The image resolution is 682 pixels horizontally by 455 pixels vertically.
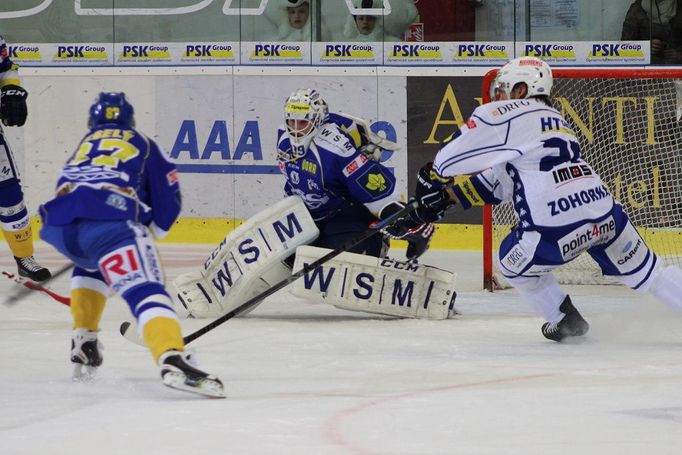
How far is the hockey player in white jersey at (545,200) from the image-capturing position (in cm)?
477

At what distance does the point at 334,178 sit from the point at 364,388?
182 cm

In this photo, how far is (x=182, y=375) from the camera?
3.60 metres

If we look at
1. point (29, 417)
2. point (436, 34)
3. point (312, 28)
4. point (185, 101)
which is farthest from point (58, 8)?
point (29, 417)

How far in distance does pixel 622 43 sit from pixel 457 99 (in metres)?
1.05

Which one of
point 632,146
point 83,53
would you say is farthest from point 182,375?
Answer: point 83,53

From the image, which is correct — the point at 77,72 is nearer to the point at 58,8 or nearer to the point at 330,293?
the point at 58,8

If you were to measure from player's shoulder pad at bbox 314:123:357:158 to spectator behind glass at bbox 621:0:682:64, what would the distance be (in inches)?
123

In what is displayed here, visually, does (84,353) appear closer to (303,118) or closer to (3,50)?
(303,118)

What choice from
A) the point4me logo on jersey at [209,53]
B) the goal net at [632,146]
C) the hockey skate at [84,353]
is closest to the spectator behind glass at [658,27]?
the goal net at [632,146]

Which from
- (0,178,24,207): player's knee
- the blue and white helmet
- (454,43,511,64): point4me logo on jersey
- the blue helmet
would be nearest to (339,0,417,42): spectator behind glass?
(454,43,511,64): point4me logo on jersey

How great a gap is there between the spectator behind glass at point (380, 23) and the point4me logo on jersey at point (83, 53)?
1493 millimetres

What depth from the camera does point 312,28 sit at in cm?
848

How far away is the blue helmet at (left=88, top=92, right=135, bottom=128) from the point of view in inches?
155

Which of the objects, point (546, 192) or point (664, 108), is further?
point (664, 108)
